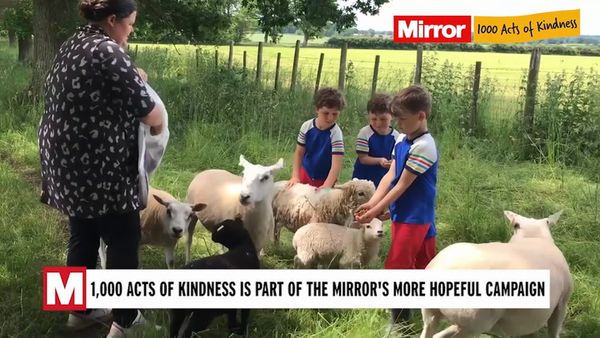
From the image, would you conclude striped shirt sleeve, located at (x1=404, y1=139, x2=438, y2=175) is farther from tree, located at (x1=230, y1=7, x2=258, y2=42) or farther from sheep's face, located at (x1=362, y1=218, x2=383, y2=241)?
tree, located at (x1=230, y1=7, x2=258, y2=42)

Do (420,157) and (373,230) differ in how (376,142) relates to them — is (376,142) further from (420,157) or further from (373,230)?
(420,157)

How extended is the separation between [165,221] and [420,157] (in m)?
1.87

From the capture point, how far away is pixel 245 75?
1098cm

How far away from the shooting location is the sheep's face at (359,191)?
4.20m

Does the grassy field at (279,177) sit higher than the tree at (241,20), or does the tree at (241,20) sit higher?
the tree at (241,20)

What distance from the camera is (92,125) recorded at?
2.66 m

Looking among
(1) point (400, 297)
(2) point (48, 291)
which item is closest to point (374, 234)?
(1) point (400, 297)

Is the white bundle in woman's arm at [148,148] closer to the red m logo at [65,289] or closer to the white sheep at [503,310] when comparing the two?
the red m logo at [65,289]

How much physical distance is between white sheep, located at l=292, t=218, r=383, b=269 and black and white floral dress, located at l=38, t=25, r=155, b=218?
154cm

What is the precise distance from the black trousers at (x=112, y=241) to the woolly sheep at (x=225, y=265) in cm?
29

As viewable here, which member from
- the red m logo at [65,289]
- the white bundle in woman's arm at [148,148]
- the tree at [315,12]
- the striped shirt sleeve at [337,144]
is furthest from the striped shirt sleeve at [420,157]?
the tree at [315,12]
